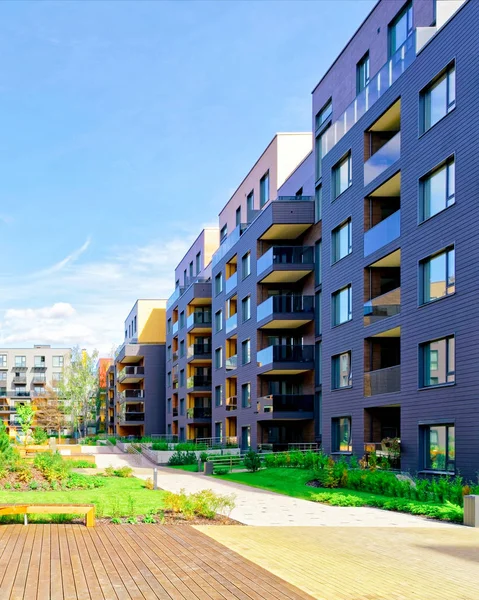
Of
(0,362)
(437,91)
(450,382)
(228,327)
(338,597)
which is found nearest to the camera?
(338,597)

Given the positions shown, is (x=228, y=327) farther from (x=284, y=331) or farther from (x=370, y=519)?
(x=370, y=519)

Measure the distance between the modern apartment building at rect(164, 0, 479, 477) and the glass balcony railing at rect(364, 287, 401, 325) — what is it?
7cm

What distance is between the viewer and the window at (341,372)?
33000 millimetres

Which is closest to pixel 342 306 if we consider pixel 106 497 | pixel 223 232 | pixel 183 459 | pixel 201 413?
pixel 106 497

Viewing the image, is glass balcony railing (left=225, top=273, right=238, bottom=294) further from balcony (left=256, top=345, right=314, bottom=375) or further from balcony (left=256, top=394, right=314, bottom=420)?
balcony (left=256, top=394, right=314, bottom=420)

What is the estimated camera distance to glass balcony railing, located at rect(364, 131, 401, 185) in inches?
1106

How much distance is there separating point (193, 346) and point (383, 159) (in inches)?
1549

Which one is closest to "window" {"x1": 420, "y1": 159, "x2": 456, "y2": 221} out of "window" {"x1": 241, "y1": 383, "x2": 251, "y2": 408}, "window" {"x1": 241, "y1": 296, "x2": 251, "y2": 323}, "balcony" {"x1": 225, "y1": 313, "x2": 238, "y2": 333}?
"window" {"x1": 241, "y1": 296, "x2": 251, "y2": 323}

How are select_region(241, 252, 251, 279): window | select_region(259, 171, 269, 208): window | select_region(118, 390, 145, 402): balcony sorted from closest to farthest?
select_region(241, 252, 251, 279): window, select_region(259, 171, 269, 208): window, select_region(118, 390, 145, 402): balcony

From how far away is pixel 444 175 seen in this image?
24656mm

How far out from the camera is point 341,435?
33.7 meters

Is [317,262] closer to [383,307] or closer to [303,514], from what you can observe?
[383,307]

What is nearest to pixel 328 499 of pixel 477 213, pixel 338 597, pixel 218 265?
pixel 477 213

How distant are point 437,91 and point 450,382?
9.26 metres
